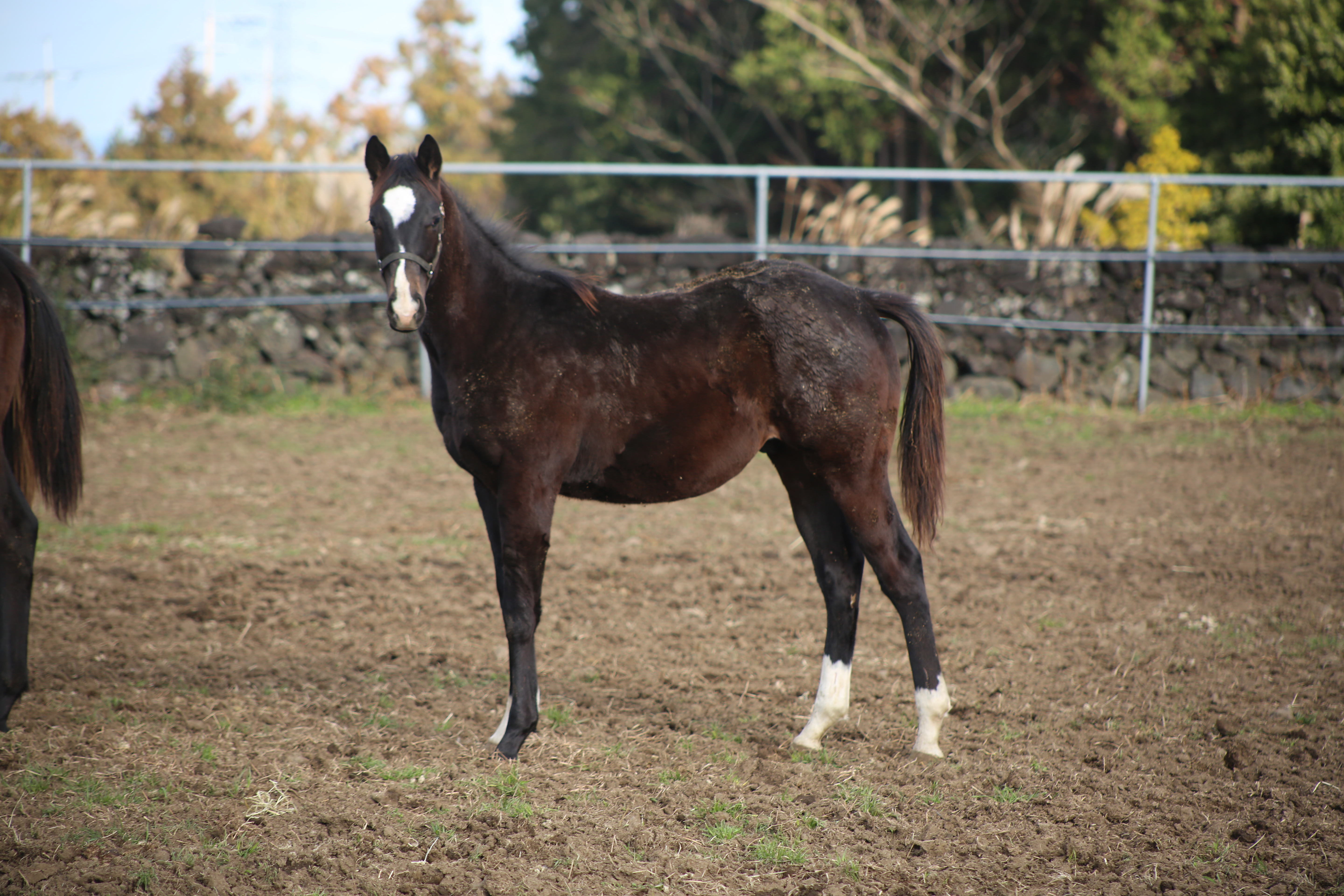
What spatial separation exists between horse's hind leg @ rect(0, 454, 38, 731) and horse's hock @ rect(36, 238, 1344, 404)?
6.21m

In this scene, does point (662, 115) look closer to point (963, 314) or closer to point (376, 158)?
point (963, 314)

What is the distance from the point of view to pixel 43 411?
12.1 feet

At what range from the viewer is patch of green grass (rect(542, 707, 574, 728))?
136 inches

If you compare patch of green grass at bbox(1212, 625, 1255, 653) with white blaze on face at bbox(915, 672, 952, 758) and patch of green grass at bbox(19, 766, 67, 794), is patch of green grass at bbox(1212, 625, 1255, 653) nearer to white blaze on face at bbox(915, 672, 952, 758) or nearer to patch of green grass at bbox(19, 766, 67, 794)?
white blaze on face at bbox(915, 672, 952, 758)

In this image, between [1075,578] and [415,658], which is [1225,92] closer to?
[1075,578]

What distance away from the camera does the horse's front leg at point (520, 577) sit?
122 inches

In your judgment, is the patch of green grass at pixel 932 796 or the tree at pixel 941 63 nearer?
the patch of green grass at pixel 932 796

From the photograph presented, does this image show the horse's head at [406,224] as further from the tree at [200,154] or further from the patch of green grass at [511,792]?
the tree at [200,154]

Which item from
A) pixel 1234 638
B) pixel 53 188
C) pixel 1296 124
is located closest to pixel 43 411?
pixel 1234 638

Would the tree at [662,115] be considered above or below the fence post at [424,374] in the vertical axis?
above

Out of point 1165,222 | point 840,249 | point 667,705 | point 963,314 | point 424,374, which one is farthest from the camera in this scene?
point 1165,222

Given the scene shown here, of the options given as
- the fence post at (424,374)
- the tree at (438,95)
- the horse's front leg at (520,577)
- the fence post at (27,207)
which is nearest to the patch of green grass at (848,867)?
the horse's front leg at (520,577)

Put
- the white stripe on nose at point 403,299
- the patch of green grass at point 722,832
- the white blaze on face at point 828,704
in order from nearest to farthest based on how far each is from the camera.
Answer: the patch of green grass at point 722,832 → the white stripe on nose at point 403,299 → the white blaze on face at point 828,704

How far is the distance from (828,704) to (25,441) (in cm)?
305
